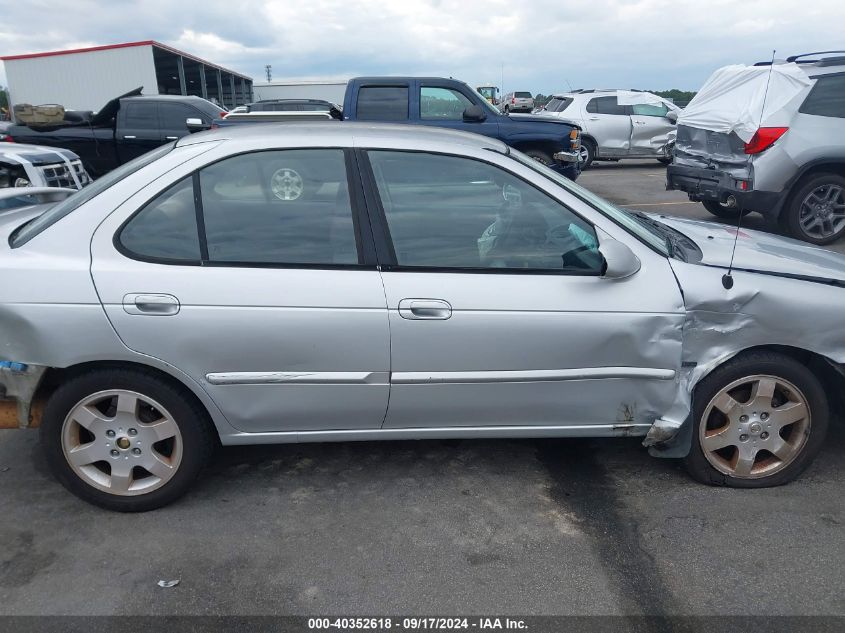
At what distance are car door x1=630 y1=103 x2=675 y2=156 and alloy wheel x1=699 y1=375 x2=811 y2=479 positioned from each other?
14.5 m

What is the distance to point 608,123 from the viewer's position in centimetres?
1653

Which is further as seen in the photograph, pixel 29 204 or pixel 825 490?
pixel 29 204

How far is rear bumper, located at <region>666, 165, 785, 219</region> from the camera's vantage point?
7883mm

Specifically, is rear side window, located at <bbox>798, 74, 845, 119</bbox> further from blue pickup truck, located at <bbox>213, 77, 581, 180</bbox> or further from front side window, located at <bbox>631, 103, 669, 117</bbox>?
front side window, located at <bbox>631, 103, 669, 117</bbox>

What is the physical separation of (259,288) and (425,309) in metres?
0.70

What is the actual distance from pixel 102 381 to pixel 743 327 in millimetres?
2782

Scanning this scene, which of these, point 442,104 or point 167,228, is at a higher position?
point 442,104

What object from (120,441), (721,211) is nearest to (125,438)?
→ (120,441)

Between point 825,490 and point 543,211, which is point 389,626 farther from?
point 825,490

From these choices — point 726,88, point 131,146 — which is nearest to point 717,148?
point 726,88

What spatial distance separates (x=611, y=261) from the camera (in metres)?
2.99

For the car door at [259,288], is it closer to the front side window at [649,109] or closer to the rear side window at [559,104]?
the rear side window at [559,104]

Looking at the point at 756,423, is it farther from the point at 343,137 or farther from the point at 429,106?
the point at 429,106

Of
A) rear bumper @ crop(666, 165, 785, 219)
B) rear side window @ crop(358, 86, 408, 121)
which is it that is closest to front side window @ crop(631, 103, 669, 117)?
rear bumper @ crop(666, 165, 785, 219)
